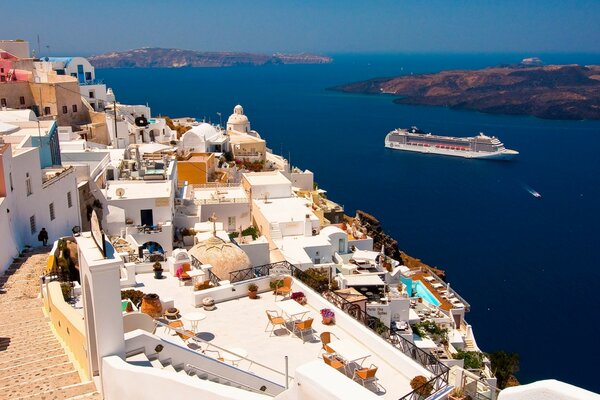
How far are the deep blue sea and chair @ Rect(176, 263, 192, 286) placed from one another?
20.9 meters

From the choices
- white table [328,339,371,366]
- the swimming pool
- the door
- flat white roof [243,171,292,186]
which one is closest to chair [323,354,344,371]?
white table [328,339,371,366]

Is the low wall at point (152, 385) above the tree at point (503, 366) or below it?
above

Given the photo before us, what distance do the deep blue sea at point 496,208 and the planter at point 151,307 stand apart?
2278cm

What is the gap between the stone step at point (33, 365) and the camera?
890 cm

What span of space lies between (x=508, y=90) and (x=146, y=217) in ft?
543

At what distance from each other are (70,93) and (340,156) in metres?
48.1

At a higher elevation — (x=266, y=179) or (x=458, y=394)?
(x=458, y=394)

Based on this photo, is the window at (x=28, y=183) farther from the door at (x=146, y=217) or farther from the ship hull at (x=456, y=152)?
the ship hull at (x=456, y=152)

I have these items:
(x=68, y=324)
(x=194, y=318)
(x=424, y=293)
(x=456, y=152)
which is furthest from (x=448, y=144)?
(x=68, y=324)

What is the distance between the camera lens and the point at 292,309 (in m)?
10.8

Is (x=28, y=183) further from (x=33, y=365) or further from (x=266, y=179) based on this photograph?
(x=266, y=179)

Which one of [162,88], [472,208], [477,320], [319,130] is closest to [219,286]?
[477,320]

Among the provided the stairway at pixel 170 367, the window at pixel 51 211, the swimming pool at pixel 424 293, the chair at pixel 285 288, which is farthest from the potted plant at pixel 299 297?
the swimming pool at pixel 424 293

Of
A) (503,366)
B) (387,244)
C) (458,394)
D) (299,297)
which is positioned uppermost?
(458,394)
